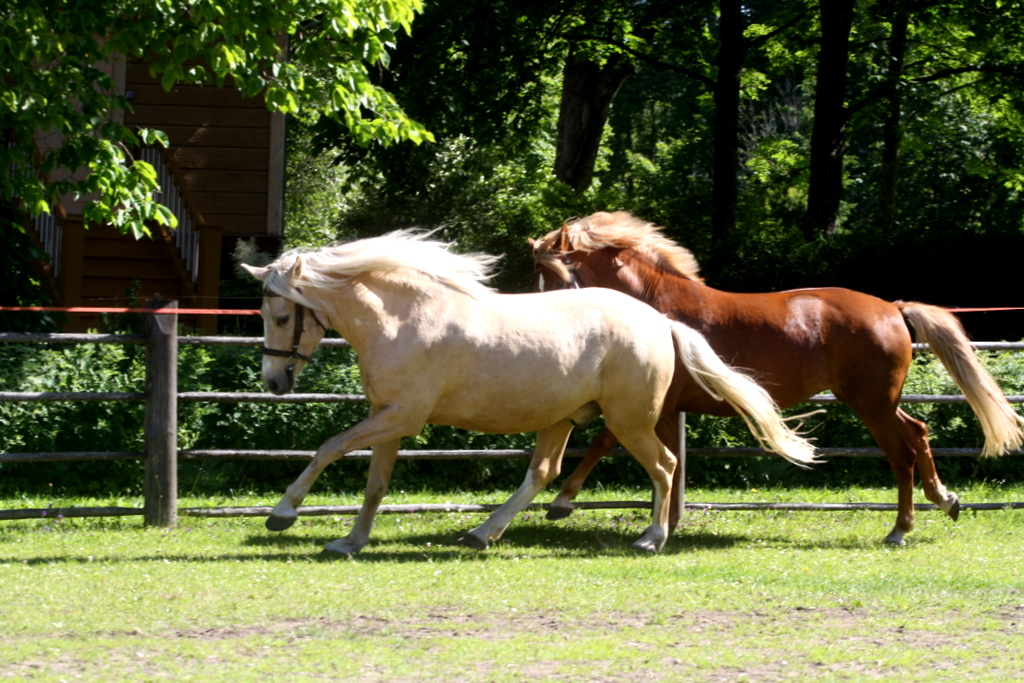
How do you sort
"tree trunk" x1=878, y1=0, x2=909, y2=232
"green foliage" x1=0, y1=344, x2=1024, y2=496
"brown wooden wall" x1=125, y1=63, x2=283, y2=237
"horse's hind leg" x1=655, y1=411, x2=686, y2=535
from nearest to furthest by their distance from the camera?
"horse's hind leg" x1=655, y1=411, x2=686, y2=535 < "green foliage" x1=0, y1=344, x2=1024, y2=496 < "tree trunk" x1=878, y1=0, x2=909, y2=232 < "brown wooden wall" x1=125, y1=63, x2=283, y2=237

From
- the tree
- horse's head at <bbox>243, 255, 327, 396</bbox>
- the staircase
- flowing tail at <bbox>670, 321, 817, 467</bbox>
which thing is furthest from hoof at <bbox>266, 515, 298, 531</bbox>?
the staircase

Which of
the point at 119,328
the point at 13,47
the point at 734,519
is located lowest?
the point at 734,519

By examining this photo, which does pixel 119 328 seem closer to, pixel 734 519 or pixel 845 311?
pixel 734 519

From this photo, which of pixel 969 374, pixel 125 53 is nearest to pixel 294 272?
pixel 125 53

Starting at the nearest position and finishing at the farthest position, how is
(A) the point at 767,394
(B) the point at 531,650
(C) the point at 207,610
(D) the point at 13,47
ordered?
(B) the point at 531,650, (C) the point at 207,610, (A) the point at 767,394, (D) the point at 13,47

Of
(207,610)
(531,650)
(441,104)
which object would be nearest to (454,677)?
(531,650)

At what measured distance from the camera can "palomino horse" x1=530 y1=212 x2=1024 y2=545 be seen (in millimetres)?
7887

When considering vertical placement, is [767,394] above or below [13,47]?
below

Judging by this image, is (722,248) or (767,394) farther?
(722,248)

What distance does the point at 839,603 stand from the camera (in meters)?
5.96

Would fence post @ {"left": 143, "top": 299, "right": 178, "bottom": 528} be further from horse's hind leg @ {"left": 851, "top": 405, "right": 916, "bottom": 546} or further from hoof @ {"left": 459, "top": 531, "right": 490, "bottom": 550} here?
horse's hind leg @ {"left": 851, "top": 405, "right": 916, "bottom": 546}

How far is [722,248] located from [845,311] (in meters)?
7.47

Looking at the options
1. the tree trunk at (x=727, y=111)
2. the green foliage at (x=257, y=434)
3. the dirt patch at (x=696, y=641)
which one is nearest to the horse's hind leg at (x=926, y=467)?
the green foliage at (x=257, y=434)

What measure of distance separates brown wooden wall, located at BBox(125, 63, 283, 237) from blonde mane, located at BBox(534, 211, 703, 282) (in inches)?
409
